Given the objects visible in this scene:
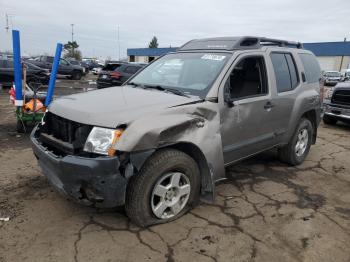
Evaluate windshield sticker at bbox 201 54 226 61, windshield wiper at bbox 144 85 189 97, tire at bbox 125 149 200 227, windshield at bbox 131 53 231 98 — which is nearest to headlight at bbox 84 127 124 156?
tire at bbox 125 149 200 227

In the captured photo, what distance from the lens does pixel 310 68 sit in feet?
17.8

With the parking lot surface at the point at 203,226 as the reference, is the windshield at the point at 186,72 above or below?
above

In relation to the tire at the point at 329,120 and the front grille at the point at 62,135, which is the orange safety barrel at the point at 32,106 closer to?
the front grille at the point at 62,135

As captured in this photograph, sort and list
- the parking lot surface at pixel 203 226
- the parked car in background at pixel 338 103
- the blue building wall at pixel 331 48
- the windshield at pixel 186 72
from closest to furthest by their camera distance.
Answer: the parking lot surface at pixel 203 226, the windshield at pixel 186 72, the parked car in background at pixel 338 103, the blue building wall at pixel 331 48

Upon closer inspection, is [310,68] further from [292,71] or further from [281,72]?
[281,72]

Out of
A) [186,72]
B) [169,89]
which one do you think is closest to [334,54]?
[186,72]

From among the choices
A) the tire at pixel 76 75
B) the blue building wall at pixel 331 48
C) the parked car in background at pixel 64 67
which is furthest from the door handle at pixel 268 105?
the blue building wall at pixel 331 48

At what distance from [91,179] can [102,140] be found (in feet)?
1.15

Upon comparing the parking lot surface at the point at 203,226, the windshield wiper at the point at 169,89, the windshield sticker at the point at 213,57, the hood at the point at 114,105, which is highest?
the windshield sticker at the point at 213,57

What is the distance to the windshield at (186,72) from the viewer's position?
146 inches

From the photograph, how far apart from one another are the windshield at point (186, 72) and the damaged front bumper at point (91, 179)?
4.34ft

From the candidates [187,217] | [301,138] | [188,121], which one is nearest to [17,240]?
[187,217]

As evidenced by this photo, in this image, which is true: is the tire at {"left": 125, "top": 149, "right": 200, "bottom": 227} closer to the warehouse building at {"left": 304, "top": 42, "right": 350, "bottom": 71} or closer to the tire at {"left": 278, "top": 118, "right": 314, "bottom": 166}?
the tire at {"left": 278, "top": 118, "right": 314, "bottom": 166}

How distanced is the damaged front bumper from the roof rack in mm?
2196
